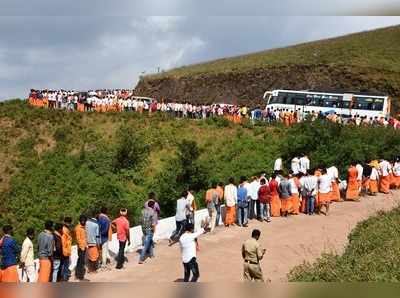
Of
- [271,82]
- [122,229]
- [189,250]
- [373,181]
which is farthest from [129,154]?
[271,82]

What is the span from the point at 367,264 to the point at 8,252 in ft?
17.5

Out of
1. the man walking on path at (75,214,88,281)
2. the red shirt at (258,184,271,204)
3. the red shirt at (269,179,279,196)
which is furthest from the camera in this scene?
the red shirt at (269,179,279,196)

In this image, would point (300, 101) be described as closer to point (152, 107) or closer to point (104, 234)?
point (152, 107)

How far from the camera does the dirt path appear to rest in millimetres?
10539

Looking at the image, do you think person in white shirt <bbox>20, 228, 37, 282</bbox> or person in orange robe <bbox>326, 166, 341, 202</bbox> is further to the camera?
person in orange robe <bbox>326, 166, 341, 202</bbox>

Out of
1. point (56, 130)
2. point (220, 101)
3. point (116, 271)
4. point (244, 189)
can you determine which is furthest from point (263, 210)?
point (220, 101)

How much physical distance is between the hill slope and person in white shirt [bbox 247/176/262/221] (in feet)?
93.8

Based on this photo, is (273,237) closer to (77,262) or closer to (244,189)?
Result: (244,189)

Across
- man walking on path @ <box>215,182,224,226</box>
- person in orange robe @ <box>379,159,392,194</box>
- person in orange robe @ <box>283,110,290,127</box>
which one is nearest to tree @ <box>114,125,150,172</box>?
person in orange robe @ <box>283,110,290,127</box>

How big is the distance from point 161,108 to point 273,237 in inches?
883

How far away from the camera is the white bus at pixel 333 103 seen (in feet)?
119

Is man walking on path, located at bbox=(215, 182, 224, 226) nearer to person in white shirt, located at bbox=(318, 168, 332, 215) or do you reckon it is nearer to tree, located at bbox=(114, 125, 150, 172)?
person in white shirt, located at bbox=(318, 168, 332, 215)

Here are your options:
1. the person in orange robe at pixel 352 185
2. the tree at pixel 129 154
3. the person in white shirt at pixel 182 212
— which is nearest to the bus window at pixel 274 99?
the tree at pixel 129 154

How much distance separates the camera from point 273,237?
1321 centimetres
